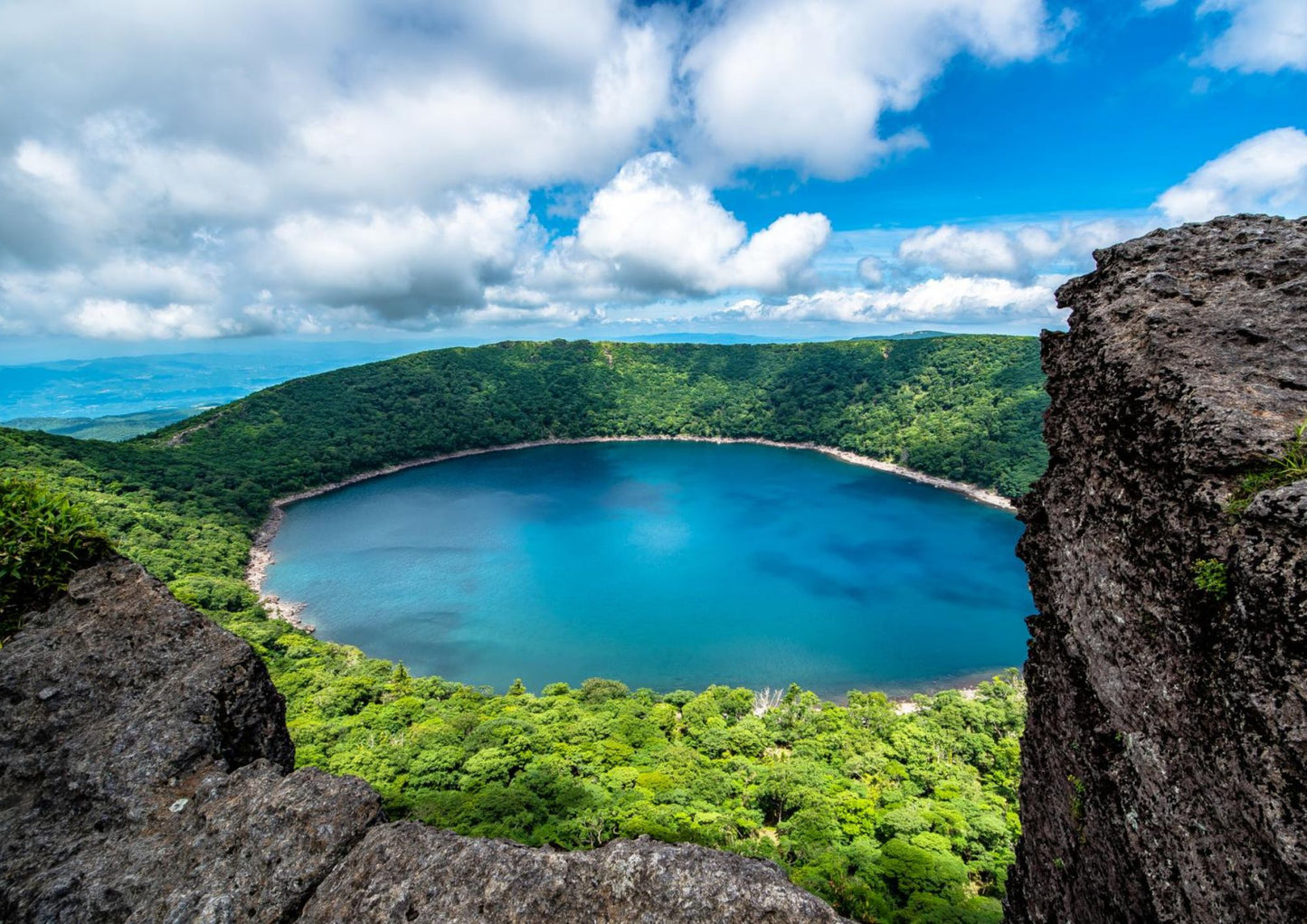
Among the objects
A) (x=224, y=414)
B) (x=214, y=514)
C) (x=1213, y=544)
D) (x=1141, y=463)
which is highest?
(x=1141, y=463)

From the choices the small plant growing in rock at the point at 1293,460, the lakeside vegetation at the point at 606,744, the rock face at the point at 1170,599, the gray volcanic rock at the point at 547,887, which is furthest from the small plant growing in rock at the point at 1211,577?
the lakeside vegetation at the point at 606,744

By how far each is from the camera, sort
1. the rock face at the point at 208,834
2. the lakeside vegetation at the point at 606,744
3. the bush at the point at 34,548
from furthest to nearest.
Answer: the lakeside vegetation at the point at 606,744
the bush at the point at 34,548
the rock face at the point at 208,834

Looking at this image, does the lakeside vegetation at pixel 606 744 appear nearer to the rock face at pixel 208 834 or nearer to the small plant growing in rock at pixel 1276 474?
the rock face at pixel 208 834

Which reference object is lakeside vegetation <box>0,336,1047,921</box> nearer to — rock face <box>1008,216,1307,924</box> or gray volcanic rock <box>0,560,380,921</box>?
gray volcanic rock <box>0,560,380,921</box>

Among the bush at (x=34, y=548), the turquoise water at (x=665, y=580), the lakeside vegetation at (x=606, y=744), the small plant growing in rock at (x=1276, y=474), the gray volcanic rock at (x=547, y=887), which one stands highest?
the small plant growing in rock at (x=1276, y=474)

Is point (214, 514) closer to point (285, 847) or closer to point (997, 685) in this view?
point (285, 847)

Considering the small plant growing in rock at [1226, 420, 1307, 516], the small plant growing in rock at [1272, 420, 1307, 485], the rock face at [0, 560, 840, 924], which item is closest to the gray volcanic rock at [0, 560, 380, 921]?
the rock face at [0, 560, 840, 924]

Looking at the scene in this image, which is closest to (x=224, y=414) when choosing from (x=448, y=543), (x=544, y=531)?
(x=448, y=543)
